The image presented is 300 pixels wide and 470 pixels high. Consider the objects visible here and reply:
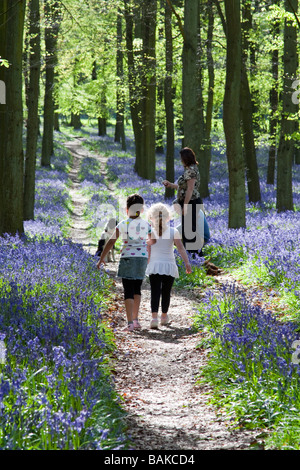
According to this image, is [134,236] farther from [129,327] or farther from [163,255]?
[129,327]

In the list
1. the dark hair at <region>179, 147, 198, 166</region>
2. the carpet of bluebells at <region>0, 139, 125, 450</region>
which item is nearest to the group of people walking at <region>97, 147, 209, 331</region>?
the carpet of bluebells at <region>0, 139, 125, 450</region>

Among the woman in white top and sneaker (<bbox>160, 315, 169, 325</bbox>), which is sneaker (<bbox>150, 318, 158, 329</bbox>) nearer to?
the woman in white top

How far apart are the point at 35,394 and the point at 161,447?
1.09 meters

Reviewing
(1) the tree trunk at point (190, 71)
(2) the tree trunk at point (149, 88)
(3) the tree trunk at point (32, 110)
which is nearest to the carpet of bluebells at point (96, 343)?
(1) the tree trunk at point (190, 71)

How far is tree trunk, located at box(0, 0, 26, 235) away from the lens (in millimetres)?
11125

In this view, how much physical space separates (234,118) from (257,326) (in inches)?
314

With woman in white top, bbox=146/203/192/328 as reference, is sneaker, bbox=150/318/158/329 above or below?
below

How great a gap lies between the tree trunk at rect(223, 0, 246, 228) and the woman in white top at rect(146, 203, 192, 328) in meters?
5.25

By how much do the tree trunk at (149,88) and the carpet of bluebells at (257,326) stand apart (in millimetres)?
8211

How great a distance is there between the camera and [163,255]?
8.43 meters

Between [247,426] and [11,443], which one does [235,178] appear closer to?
[247,426]

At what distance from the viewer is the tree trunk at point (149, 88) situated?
20.3 meters

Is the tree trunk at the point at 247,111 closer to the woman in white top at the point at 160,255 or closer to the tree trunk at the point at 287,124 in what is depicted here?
the tree trunk at the point at 287,124
